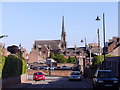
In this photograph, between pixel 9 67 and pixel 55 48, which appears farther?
pixel 55 48

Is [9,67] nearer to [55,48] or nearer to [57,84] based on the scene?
[57,84]

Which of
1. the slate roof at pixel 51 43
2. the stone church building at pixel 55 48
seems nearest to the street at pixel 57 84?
the stone church building at pixel 55 48

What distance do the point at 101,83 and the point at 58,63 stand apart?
9324 cm

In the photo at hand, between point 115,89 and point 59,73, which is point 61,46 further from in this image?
point 115,89

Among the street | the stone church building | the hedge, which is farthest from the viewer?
the stone church building

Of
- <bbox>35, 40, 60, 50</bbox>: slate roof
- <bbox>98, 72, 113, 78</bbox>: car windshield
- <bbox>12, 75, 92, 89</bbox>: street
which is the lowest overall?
<bbox>12, 75, 92, 89</bbox>: street

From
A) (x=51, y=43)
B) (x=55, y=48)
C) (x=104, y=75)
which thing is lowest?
(x=104, y=75)

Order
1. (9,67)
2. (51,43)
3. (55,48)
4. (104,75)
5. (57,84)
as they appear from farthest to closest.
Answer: (51,43), (55,48), (57,84), (9,67), (104,75)

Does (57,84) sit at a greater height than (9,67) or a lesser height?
lesser

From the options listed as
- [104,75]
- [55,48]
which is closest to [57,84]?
[104,75]

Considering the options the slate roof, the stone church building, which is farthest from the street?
the slate roof

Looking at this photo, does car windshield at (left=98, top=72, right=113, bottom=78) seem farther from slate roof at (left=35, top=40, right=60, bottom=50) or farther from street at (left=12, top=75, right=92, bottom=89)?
slate roof at (left=35, top=40, right=60, bottom=50)

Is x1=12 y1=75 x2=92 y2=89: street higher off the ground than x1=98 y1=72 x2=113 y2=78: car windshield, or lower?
lower

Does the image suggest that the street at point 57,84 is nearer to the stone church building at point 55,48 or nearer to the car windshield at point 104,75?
the car windshield at point 104,75
